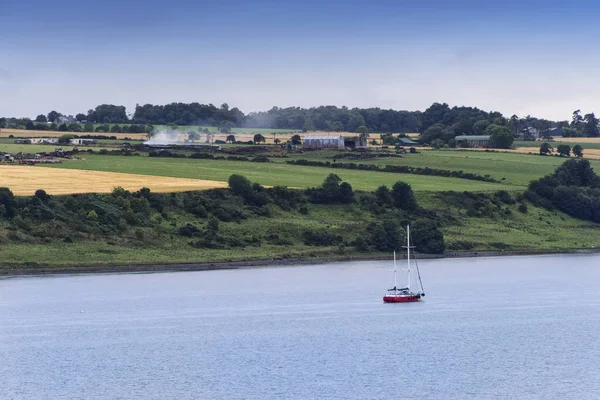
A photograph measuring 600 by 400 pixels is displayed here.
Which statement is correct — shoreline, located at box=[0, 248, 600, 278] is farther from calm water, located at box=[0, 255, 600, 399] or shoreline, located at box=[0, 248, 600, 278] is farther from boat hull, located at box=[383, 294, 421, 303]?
boat hull, located at box=[383, 294, 421, 303]

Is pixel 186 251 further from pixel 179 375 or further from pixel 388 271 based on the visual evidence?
pixel 179 375

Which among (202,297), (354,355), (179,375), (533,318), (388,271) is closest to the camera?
(179,375)

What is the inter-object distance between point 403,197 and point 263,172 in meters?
24.6

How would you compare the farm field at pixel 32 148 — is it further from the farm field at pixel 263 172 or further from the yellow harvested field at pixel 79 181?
the yellow harvested field at pixel 79 181

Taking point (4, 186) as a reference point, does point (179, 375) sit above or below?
below

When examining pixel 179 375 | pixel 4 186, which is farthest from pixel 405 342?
pixel 4 186

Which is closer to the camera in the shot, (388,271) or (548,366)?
(548,366)

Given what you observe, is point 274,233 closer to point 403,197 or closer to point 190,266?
point 190,266

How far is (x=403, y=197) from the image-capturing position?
140750mm

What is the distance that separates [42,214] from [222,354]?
46.2 metres

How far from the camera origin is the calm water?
65.9 metres

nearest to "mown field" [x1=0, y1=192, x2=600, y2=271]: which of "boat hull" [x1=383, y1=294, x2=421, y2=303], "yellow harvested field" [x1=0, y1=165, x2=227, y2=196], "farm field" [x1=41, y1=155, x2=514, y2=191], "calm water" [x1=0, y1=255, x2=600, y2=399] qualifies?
"calm water" [x1=0, y1=255, x2=600, y2=399]

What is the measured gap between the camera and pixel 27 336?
7844 centimetres

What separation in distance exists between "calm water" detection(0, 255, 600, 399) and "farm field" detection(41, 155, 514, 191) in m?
39.6
